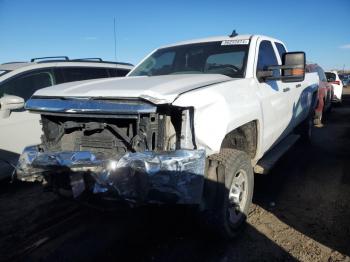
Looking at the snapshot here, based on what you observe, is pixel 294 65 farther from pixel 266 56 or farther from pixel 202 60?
pixel 202 60

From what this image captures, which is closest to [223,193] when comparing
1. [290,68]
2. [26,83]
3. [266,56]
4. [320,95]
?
[290,68]

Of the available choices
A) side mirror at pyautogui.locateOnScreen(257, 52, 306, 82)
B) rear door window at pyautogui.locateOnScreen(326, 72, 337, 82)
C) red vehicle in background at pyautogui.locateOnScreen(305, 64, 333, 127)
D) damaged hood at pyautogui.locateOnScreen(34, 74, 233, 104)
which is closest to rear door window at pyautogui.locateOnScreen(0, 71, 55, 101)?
damaged hood at pyautogui.locateOnScreen(34, 74, 233, 104)

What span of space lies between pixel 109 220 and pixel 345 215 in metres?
2.76

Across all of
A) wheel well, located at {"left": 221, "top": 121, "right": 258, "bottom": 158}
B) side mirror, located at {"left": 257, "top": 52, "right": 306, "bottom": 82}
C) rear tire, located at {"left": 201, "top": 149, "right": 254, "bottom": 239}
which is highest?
side mirror, located at {"left": 257, "top": 52, "right": 306, "bottom": 82}

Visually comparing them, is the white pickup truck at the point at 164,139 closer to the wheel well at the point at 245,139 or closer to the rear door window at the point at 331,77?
the wheel well at the point at 245,139

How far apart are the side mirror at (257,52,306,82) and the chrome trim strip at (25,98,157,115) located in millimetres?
1877

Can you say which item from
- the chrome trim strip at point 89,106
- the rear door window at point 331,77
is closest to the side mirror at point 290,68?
the chrome trim strip at point 89,106

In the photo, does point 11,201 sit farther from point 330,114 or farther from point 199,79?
point 330,114

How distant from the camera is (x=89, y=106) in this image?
323cm

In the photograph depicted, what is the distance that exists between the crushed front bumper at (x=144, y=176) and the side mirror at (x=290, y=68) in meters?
1.74

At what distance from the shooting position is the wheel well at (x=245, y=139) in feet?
13.6

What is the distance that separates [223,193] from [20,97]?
11.5ft

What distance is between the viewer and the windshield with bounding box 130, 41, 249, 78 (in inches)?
175

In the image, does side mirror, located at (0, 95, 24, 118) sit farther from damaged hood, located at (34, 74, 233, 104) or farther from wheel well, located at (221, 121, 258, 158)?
wheel well, located at (221, 121, 258, 158)
